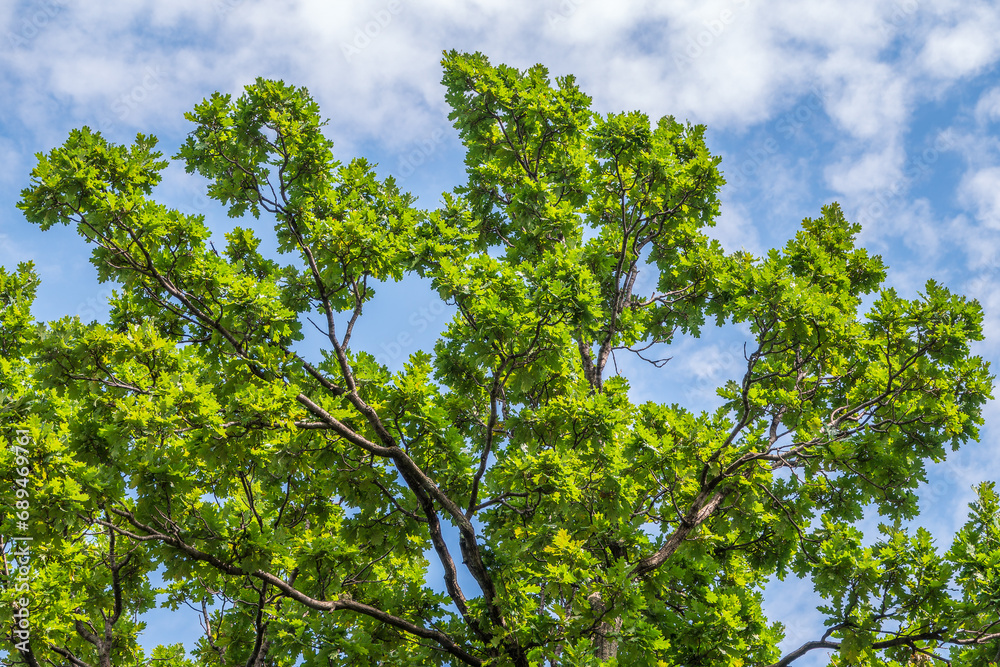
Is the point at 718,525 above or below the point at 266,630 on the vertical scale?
above

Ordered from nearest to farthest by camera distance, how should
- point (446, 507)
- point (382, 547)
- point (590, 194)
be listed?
point (446, 507), point (382, 547), point (590, 194)

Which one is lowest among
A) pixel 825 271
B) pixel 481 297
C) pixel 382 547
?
pixel 382 547

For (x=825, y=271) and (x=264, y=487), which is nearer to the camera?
(x=825, y=271)

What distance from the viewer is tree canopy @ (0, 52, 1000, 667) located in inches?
389

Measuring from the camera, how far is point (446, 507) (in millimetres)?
10969

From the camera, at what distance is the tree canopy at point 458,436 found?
32.4 ft

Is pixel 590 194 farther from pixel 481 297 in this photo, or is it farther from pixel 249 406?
pixel 249 406

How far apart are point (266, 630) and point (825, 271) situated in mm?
11579

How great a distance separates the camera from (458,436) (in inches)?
440

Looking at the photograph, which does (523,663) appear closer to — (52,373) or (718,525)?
Result: (718,525)

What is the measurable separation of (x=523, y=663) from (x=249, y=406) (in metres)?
5.49

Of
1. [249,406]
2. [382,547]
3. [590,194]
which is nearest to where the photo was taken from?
[249,406]

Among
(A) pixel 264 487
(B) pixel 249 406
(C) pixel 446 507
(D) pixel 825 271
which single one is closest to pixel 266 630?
(A) pixel 264 487

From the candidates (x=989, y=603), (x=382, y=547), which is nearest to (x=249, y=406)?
(x=382, y=547)
